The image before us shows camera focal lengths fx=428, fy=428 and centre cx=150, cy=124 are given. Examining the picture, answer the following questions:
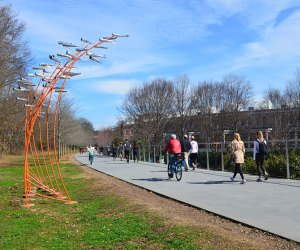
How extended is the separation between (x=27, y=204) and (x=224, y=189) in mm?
5159

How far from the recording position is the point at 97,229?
7141mm

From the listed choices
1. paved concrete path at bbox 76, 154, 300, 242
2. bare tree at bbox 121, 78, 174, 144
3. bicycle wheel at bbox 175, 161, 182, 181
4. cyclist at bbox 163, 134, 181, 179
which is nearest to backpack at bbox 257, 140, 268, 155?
paved concrete path at bbox 76, 154, 300, 242

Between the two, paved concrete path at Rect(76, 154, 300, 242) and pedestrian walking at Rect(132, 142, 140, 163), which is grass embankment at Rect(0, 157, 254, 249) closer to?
paved concrete path at Rect(76, 154, 300, 242)

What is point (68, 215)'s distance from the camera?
352 inches

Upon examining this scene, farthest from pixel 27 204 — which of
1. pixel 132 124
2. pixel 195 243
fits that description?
pixel 132 124

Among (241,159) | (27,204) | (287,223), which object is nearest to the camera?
(287,223)

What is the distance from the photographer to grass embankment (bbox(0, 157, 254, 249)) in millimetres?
5984

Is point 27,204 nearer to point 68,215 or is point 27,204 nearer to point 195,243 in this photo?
point 68,215

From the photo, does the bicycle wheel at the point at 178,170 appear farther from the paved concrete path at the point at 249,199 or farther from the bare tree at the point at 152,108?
the bare tree at the point at 152,108

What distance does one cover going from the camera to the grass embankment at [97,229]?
236 inches

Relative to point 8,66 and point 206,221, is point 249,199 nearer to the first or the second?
point 206,221

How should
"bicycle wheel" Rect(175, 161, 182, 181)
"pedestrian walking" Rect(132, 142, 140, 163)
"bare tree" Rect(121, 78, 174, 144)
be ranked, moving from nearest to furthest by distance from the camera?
"bicycle wheel" Rect(175, 161, 182, 181) < "pedestrian walking" Rect(132, 142, 140, 163) < "bare tree" Rect(121, 78, 174, 144)

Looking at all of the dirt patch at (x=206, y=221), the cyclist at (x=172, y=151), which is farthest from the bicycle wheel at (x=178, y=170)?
the dirt patch at (x=206, y=221)

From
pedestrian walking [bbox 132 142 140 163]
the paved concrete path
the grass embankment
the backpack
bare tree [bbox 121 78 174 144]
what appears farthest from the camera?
bare tree [bbox 121 78 174 144]
